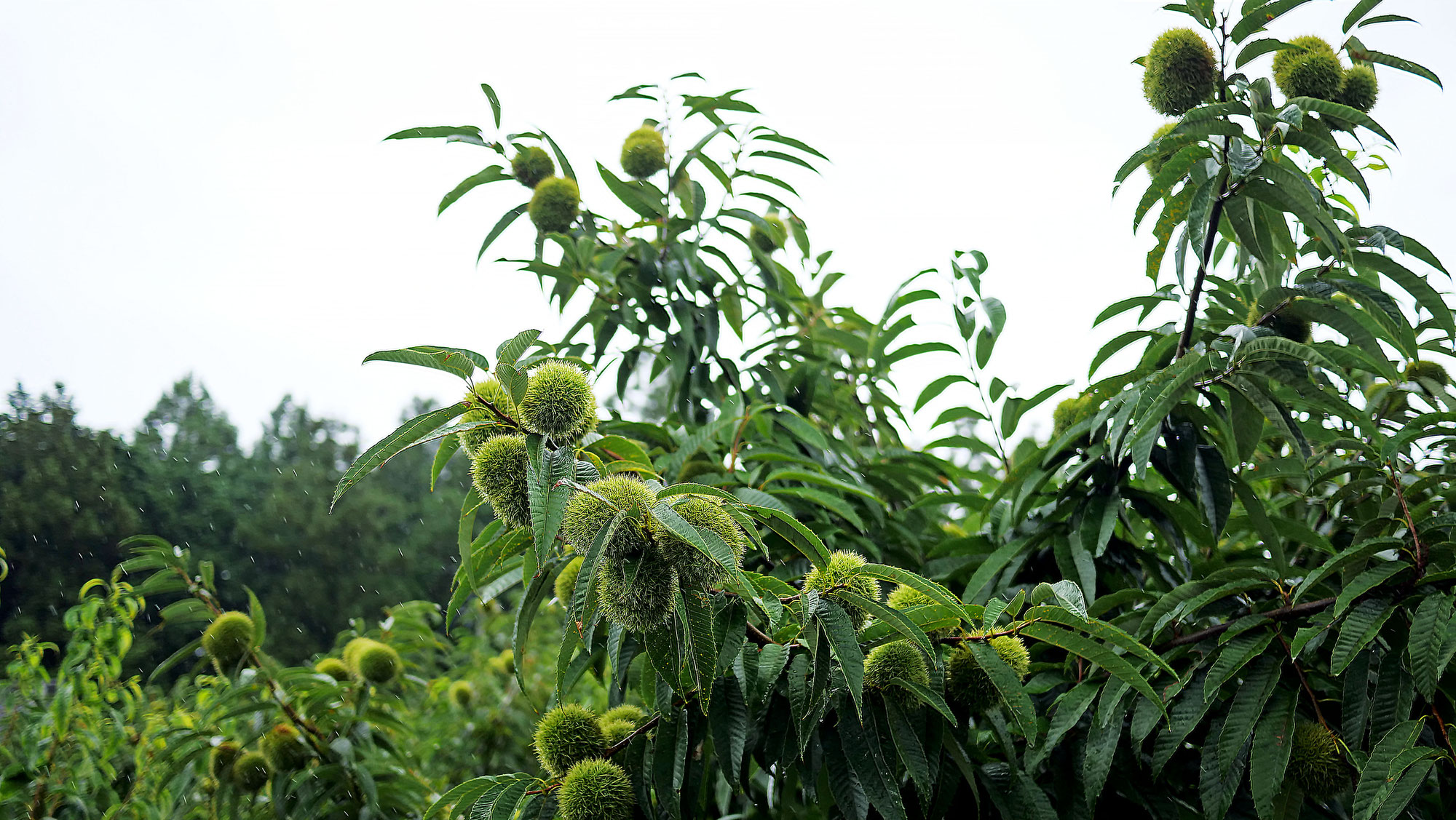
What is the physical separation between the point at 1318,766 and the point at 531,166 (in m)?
2.02

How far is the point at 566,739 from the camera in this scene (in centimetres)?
142

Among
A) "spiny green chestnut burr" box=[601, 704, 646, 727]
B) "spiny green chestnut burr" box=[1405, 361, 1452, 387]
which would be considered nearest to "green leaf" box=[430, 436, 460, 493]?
"spiny green chestnut burr" box=[601, 704, 646, 727]

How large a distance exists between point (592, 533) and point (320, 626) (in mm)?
15944

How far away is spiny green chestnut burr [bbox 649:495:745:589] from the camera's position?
1.05 metres

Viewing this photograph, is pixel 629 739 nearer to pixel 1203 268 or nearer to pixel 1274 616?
pixel 1274 616

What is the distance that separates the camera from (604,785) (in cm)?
131

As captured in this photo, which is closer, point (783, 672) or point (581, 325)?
point (783, 672)

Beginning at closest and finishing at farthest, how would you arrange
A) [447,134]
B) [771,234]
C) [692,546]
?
[692,546] → [447,134] → [771,234]

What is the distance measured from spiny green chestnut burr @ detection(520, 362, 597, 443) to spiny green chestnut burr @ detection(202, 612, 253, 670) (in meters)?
1.90

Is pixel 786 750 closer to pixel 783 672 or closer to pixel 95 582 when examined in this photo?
pixel 783 672

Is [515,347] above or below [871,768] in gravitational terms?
above

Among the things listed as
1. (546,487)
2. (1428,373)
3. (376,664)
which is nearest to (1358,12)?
(1428,373)

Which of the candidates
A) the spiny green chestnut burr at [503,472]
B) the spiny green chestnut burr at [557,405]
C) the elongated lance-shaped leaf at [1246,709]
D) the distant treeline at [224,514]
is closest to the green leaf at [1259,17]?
the elongated lance-shaped leaf at [1246,709]

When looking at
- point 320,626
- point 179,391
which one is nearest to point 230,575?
point 320,626
